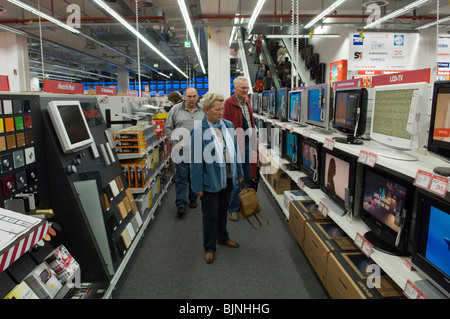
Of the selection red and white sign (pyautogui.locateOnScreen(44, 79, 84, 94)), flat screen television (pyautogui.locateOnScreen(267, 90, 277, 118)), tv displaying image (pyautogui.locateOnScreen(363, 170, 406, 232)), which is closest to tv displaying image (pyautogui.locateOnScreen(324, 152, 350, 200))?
tv displaying image (pyautogui.locateOnScreen(363, 170, 406, 232))

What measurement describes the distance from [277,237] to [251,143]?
4.11 feet

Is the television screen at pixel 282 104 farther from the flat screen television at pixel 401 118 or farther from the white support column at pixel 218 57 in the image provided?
the white support column at pixel 218 57

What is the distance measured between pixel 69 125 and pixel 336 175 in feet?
7.40

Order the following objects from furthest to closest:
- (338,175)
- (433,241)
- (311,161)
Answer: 1. (311,161)
2. (338,175)
3. (433,241)

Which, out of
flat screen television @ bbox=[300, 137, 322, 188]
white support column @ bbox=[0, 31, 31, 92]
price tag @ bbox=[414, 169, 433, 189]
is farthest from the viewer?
white support column @ bbox=[0, 31, 31, 92]

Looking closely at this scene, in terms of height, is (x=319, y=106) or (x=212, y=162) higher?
(x=319, y=106)

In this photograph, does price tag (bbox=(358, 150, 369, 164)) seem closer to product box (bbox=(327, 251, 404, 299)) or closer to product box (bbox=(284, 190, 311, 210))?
product box (bbox=(327, 251, 404, 299))

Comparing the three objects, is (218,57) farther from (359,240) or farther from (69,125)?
(359,240)

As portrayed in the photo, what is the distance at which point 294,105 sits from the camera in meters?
4.38

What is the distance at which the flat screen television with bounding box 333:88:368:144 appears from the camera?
8.08ft

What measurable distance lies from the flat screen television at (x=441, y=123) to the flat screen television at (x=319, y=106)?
1.59 m

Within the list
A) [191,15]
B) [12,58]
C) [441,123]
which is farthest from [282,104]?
[12,58]

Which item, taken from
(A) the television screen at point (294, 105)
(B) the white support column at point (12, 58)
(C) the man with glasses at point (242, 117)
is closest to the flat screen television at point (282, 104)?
(A) the television screen at point (294, 105)
